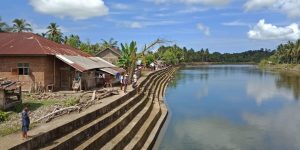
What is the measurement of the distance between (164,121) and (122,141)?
9.15 m

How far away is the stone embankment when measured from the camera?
11.6 metres

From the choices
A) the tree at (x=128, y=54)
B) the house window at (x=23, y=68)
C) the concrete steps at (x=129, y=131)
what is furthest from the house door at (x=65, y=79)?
the tree at (x=128, y=54)

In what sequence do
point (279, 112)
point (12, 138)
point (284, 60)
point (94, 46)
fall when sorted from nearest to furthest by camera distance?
point (12, 138), point (279, 112), point (94, 46), point (284, 60)

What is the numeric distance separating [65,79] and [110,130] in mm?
10348

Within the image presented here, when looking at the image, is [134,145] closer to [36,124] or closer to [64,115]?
[64,115]

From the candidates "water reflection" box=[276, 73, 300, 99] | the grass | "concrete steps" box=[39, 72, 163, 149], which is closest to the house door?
the grass

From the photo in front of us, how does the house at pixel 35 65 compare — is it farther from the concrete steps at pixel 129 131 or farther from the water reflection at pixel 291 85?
the water reflection at pixel 291 85

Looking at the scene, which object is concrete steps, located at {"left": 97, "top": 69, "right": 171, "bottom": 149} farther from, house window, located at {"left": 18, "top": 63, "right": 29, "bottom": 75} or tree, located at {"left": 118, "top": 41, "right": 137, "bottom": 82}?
tree, located at {"left": 118, "top": 41, "right": 137, "bottom": 82}

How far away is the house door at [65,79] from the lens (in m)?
24.4

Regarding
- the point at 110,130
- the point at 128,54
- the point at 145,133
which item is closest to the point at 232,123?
the point at 145,133

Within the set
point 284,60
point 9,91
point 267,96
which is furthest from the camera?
point 284,60

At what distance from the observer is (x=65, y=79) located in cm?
2458

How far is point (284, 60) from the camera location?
116750 millimetres

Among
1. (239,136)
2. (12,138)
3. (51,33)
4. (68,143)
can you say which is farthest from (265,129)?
(51,33)
